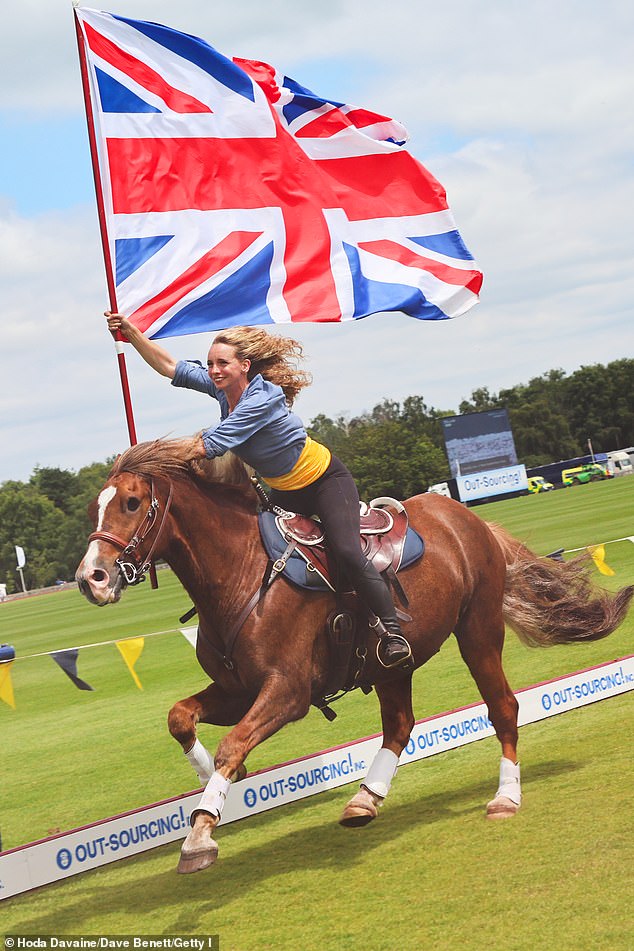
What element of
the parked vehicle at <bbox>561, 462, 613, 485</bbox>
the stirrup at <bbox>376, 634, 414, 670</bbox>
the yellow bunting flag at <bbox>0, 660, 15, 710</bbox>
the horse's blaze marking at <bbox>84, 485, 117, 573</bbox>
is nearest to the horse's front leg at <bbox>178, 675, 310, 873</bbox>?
the stirrup at <bbox>376, 634, 414, 670</bbox>

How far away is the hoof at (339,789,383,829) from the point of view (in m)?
5.82

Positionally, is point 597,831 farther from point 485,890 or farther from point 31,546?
point 31,546

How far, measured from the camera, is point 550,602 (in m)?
7.57

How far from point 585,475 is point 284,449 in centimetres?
8351

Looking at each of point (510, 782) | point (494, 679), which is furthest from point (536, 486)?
point (510, 782)

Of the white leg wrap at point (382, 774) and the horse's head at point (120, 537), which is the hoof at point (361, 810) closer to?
the white leg wrap at point (382, 774)

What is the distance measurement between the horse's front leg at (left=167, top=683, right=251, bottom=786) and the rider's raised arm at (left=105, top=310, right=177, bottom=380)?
2.03 metres

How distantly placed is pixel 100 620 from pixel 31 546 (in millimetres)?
95444

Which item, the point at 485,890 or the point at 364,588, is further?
the point at 364,588

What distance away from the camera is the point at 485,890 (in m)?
4.64

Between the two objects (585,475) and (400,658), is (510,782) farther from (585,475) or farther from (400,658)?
(585,475)

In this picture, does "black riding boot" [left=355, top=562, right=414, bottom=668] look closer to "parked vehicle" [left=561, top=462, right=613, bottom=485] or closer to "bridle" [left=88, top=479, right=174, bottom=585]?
"bridle" [left=88, top=479, right=174, bottom=585]

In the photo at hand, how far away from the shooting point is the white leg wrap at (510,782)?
6.02 metres

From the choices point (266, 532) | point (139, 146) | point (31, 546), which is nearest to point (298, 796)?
point (266, 532)
